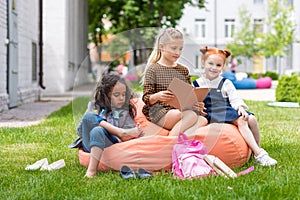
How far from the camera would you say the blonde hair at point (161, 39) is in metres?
5.41

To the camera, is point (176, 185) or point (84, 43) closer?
point (176, 185)

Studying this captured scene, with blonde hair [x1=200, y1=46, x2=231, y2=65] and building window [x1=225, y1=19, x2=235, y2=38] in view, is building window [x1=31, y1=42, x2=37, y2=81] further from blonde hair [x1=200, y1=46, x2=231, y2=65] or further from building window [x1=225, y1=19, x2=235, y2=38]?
building window [x1=225, y1=19, x2=235, y2=38]

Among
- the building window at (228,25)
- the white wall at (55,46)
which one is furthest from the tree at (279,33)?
the white wall at (55,46)

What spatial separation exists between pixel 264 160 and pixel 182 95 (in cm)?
99

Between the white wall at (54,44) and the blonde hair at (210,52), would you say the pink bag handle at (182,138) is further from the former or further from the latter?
the white wall at (54,44)

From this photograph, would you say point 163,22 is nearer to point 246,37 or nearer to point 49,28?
point 49,28

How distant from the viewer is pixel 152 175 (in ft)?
17.0

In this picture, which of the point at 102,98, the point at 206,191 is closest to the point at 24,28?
the point at 102,98

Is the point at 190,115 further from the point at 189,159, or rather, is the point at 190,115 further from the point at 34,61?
the point at 34,61

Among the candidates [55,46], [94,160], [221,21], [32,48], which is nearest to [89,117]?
[94,160]

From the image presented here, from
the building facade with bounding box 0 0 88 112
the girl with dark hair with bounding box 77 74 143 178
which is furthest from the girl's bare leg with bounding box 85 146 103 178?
the building facade with bounding box 0 0 88 112

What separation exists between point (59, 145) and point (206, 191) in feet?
10.0

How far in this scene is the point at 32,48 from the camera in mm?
17828

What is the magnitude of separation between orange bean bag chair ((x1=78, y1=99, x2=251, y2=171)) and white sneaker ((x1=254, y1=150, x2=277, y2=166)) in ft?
0.37
